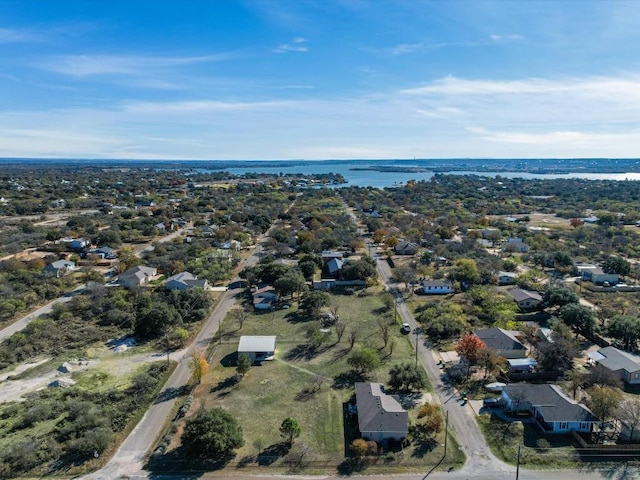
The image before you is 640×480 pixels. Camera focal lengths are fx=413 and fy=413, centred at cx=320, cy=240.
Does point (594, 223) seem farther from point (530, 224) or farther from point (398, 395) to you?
point (398, 395)

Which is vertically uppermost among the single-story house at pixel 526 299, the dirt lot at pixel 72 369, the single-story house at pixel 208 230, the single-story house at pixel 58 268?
the single-story house at pixel 208 230

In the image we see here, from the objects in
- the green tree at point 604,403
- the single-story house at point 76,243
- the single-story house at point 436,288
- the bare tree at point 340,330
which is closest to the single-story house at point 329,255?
the single-story house at point 436,288

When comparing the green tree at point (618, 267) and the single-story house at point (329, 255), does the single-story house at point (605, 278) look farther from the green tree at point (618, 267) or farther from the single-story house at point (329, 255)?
the single-story house at point (329, 255)

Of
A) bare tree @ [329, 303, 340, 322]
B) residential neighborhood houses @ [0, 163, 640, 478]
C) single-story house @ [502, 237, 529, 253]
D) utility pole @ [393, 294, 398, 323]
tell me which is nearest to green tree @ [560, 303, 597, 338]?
residential neighborhood houses @ [0, 163, 640, 478]

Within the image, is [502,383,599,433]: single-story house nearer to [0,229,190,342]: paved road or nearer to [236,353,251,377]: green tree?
[236,353,251,377]: green tree

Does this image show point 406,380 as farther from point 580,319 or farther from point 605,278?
point 605,278

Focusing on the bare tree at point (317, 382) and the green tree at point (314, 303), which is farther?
the green tree at point (314, 303)

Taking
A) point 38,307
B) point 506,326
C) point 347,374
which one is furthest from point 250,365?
point 38,307
